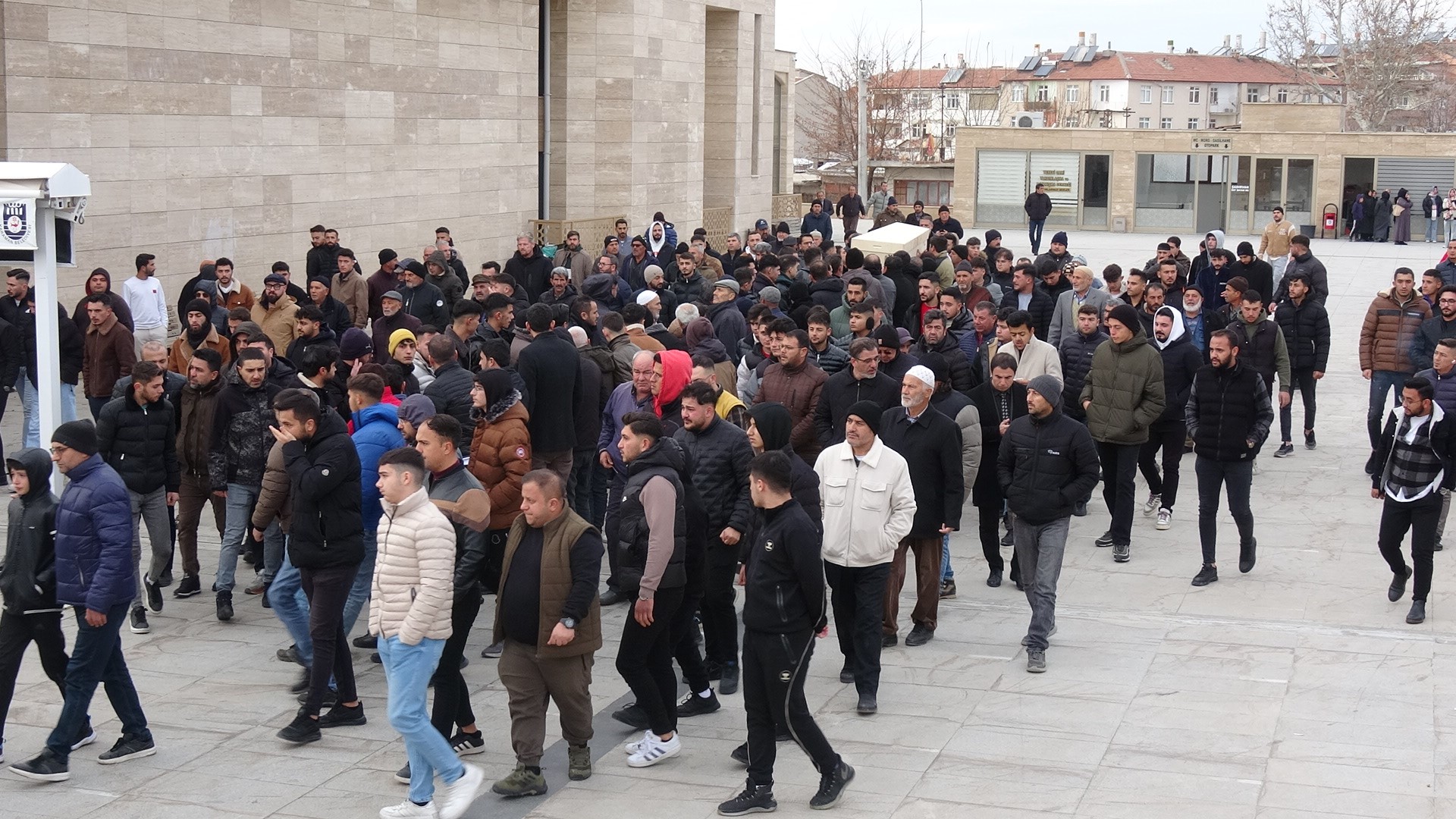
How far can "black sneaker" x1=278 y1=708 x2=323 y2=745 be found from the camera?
778 centimetres

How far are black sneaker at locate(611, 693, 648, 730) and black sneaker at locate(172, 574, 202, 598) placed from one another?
3.81 meters

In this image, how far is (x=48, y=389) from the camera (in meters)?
9.24

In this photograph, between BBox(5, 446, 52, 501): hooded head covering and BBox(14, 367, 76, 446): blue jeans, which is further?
BBox(14, 367, 76, 446): blue jeans

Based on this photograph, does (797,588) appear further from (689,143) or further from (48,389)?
(689,143)

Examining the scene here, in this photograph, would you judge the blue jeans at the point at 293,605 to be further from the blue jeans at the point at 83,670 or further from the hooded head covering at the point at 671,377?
the hooded head covering at the point at 671,377

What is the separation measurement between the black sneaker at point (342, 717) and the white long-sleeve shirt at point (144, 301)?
8020 mm

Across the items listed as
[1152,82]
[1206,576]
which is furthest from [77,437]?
[1152,82]

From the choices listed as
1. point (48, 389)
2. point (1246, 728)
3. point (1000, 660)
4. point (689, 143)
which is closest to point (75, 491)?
point (48, 389)

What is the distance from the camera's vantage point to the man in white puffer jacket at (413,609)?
6734mm

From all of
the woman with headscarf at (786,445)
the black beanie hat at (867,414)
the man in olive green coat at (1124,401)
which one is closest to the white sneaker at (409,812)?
the woman with headscarf at (786,445)

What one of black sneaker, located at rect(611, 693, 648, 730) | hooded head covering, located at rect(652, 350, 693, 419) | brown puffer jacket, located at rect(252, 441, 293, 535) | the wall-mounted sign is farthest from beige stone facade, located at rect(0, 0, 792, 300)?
black sneaker, located at rect(611, 693, 648, 730)

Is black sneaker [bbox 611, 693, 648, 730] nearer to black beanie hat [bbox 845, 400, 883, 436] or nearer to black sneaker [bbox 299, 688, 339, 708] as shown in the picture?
black sneaker [bbox 299, 688, 339, 708]

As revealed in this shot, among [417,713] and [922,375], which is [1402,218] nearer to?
[922,375]

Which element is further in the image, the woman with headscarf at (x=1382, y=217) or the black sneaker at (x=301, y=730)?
the woman with headscarf at (x=1382, y=217)
